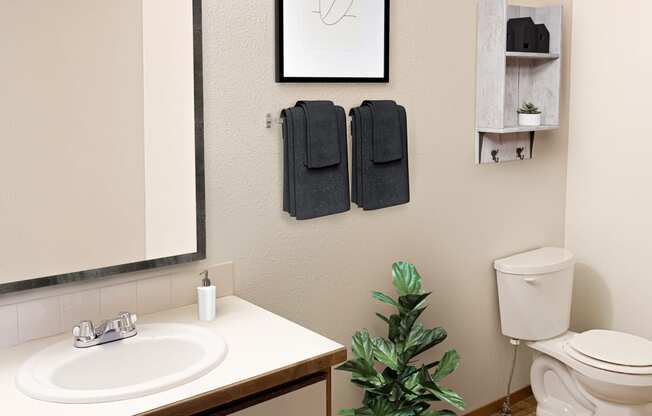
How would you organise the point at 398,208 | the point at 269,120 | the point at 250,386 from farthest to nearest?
the point at 398,208 < the point at 269,120 < the point at 250,386

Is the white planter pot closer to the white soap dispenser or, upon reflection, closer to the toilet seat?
the toilet seat

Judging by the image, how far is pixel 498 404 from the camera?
10.5ft

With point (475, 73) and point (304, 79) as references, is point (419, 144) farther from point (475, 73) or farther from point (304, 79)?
point (304, 79)

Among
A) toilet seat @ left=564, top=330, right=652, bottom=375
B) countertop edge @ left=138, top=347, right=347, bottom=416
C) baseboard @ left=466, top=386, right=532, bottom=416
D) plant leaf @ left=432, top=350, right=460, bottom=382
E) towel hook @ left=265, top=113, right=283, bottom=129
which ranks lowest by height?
baseboard @ left=466, top=386, right=532, bottom=416

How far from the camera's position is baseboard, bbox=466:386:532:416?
10.2ft

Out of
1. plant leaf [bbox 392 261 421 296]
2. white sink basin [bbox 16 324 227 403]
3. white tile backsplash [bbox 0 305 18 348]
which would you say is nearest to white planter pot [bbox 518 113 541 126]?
plant leaf [bbox 392 261 421 296]

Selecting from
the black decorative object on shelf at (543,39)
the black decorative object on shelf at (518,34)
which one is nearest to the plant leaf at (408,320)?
the black decorative object on shelf at (518,34)

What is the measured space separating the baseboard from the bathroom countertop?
4.75 feet

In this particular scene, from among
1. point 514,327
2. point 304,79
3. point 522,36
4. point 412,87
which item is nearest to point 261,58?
point 304,79

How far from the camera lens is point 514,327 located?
301 centimetres

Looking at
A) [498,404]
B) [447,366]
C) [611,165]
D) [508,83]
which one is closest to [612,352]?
[498,404]

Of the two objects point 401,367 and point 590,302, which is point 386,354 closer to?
point 401,367

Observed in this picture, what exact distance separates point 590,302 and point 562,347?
54 centimetres

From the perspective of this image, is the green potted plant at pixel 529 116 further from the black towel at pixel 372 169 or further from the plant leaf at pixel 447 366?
the plant leaf at pixel 447 366
